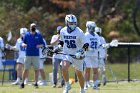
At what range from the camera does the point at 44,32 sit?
5053cm

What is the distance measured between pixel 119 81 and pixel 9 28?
15.6 m

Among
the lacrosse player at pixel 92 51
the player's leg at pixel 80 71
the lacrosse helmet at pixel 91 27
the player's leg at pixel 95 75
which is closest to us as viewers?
the player's leg at pixel 80 71

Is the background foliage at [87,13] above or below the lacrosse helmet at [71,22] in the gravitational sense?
above

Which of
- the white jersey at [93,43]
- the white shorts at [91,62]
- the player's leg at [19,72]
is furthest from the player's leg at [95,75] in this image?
the player's leg at [19,72]

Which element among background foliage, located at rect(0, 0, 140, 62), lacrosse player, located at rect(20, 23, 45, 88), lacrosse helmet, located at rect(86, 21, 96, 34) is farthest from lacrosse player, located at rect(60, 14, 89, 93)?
background foliage, located at rect(0, 0, 140, 62)

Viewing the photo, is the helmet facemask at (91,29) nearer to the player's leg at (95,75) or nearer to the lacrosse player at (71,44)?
the player's leg at (95,75)

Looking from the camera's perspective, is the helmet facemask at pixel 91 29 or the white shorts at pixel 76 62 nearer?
the white shorts at pixel 76 62

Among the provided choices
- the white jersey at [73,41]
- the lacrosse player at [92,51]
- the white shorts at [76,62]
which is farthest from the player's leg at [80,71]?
the lacrosse player at [92,51]

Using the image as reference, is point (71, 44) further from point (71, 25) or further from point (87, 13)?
point (87, 13)

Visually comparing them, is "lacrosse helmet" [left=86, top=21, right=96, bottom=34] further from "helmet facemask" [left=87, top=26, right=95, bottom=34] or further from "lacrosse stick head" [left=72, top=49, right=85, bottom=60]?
"lacrosse stick head" [left=72, top=49, right=85, bottom=60]

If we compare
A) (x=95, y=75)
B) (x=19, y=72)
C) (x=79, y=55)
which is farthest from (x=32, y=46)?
(x=79, y=55)

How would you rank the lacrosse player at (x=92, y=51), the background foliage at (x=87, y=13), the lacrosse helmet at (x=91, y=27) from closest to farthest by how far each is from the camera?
1. the lacrosse helmet at (x=91, y=27)
2. the lacrosse player at (x=92, y=51)
3. the background foliage at (x=87, y=13)

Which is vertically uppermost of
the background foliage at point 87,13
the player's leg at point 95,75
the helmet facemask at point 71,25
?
the background foliage at point 87,13

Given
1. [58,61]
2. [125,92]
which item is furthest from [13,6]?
[125,92]
